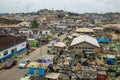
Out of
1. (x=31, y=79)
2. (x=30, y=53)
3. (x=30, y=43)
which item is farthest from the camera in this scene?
(x=30, y=43)

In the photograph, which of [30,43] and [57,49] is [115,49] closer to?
[57,49]

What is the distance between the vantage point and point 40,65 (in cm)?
2242

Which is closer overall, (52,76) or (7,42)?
(52,76)

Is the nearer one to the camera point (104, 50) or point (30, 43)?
point (104, 50)

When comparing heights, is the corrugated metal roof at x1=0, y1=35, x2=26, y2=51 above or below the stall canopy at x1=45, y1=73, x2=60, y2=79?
above

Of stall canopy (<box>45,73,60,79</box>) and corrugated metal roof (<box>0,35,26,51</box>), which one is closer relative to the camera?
stall canopy (<box>45,73,60,79</box>)

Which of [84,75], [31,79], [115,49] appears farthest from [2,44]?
[115,49]

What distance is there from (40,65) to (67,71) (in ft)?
9.92

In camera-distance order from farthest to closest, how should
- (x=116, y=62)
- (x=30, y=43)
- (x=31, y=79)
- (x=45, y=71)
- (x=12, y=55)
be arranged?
(x=30, y=43) < (x=12, y=55) < (x=116, y=62) < (x=45, y=71) < (x=31, y=79)

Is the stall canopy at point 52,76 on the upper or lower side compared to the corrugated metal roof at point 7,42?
lower

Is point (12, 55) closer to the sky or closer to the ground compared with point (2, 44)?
closer to the ground

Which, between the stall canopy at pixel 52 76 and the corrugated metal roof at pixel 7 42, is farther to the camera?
the corrugated metal roof at pixel 7 42

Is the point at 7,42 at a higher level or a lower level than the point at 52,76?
higher

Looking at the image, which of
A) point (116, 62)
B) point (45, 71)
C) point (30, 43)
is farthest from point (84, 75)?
point (30, 43)
